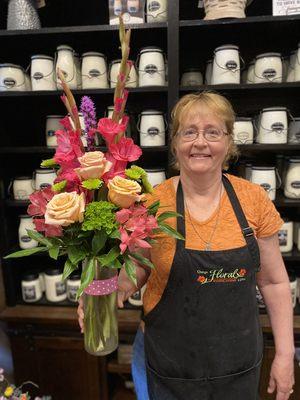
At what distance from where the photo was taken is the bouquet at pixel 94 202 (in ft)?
2.02

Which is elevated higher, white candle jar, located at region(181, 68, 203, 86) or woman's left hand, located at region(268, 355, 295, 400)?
white candle jar, located at region(181, 68, 203, 86)

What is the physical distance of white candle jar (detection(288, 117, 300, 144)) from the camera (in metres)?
1.49

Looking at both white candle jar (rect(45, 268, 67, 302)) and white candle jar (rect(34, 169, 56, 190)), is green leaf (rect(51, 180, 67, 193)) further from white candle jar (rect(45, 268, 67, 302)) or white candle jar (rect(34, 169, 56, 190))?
white candle jar (rect(45, 268, 67, 302))

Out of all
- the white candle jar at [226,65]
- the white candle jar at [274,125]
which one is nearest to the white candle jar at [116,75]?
the white candle jar at [226,65]

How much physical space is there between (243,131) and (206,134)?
628mm

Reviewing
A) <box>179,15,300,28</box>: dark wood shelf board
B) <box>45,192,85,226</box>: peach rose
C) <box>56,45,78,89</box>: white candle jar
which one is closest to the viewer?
<box>45,192,85,226</box>: peach rose

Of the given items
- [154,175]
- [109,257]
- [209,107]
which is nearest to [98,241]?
[109,257]

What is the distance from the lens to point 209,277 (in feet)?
3.00

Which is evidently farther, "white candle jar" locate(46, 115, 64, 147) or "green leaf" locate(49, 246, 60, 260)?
"white candle jar" locate(46, 115, 64, 147)

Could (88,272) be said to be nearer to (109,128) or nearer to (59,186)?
(59,186)

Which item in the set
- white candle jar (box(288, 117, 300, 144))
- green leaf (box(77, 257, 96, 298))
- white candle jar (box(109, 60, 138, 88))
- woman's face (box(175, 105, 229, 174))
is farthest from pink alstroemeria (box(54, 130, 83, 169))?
white candle jar (box(288, 117, 300, 144))

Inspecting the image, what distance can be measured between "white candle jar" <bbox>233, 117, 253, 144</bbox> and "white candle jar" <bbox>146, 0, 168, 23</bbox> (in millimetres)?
574

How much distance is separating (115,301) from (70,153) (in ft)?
1.27

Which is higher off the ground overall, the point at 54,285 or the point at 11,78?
the point at 11,78
